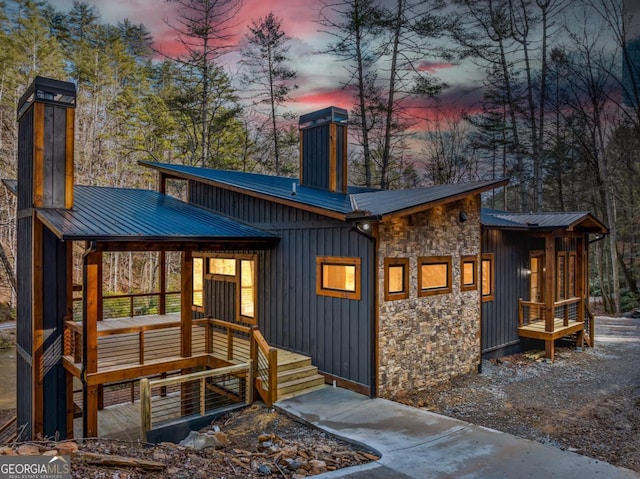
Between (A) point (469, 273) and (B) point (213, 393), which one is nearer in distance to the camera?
(A) point (469, 273)

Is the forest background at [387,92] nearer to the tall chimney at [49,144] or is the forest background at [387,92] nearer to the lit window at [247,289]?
the lit window at [247,289]

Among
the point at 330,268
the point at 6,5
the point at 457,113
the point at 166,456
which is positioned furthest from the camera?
the point at 457,113

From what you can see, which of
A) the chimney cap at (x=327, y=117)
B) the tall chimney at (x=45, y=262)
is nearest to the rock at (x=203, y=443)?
the tall chimney at (x=45, y=262)

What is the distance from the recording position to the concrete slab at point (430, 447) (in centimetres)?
437

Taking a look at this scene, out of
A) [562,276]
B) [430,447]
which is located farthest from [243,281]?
[562,276]

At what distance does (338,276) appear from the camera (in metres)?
7.35

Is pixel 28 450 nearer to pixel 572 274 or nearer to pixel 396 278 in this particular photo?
pixel 396 278

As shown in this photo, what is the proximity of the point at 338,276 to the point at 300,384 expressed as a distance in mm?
1887

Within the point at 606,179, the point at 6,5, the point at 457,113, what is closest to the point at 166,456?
the point at 606,179

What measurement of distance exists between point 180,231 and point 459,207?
17.3 feet

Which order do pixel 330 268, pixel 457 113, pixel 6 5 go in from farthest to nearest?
pixel 457 113 → pixel 6 5 → pixel 330 268

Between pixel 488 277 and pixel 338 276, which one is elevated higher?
pixel 338 276

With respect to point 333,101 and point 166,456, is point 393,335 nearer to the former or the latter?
point 166,456

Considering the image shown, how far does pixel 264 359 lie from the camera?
6.87 metres
